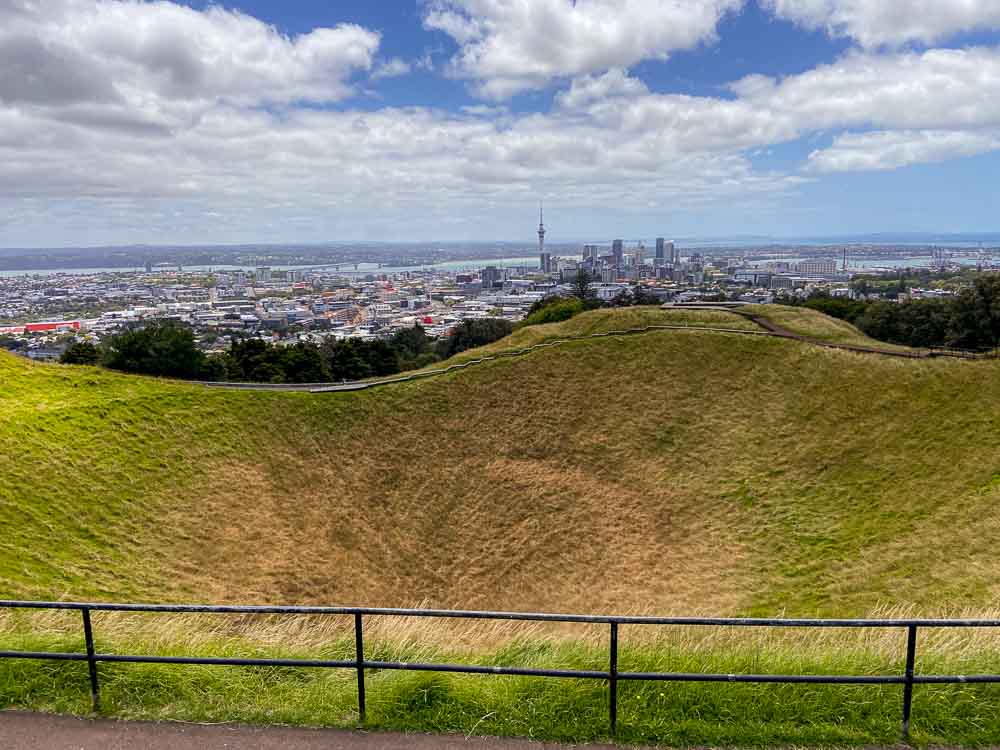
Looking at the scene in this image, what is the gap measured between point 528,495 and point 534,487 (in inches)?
24.1

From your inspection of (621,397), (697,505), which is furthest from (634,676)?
(621,397)

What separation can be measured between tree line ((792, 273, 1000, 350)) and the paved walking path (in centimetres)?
4377

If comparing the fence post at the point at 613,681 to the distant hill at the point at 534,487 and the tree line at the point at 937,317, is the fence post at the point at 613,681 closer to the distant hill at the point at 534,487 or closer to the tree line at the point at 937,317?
the distant hill at the point at 534,487

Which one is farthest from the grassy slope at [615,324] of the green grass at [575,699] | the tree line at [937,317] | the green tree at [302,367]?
the green grass at [575,699]

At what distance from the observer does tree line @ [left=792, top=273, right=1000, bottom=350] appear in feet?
141

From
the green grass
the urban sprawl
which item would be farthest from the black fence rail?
the urban sprawl

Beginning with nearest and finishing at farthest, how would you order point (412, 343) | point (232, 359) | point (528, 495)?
point (528, 495), point (232, 359), point (412, 343)

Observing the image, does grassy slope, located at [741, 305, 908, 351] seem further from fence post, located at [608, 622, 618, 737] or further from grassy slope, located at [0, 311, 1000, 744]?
fence post, located at [608, 622, 618, 737]

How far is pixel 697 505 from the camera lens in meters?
23.2

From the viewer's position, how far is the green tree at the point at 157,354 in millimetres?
40125

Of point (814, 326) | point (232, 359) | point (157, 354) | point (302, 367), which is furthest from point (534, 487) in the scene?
point (232, 359)

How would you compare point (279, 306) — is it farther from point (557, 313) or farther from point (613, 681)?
point (613, 681)

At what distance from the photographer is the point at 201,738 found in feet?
16.5

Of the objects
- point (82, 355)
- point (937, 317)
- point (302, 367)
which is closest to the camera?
point (82, 355)
